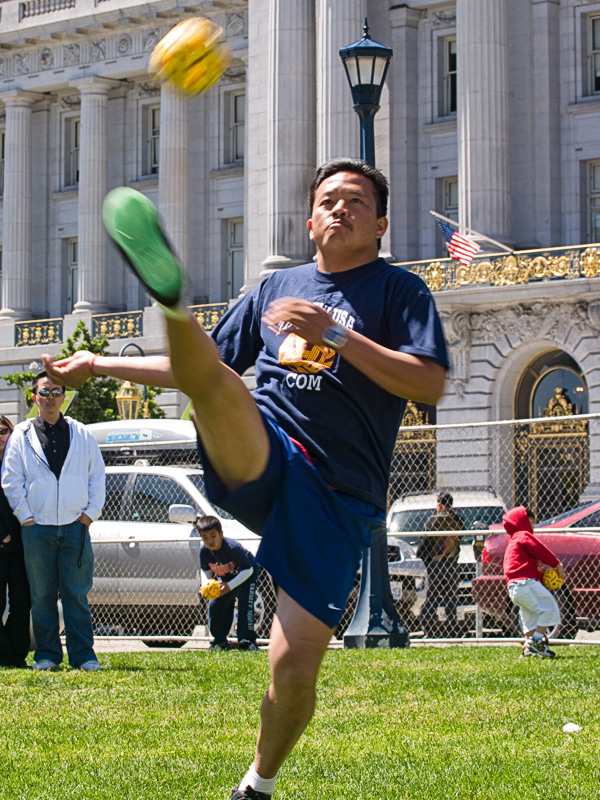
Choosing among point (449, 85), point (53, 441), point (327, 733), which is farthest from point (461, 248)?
point (327, 733)

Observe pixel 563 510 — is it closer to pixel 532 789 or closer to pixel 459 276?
pixel 532 789

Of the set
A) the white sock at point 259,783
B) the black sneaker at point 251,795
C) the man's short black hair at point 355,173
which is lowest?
the black sneaker at point 251,795

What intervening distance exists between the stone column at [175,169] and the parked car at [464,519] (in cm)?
2943

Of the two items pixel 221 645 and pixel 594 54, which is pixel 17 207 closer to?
pixel 594 54

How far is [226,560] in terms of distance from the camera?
13.6 meters

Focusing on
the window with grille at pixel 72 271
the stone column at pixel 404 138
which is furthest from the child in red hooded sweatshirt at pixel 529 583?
the window with grille at pixel 72 271

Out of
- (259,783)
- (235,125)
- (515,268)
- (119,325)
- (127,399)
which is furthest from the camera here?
(235,125)

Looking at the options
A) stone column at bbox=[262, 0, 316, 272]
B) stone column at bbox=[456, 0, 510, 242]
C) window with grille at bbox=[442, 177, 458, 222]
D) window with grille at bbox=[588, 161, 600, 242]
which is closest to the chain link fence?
stone column at bbox=[456, 0, 510, 242]

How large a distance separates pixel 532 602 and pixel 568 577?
2.11 m

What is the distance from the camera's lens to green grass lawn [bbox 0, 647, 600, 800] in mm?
5512

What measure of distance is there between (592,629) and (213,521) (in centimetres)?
386

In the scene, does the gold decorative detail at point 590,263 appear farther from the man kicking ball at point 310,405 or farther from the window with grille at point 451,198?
the man kicking ball at point 310,405

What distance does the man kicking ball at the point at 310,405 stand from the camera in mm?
4398

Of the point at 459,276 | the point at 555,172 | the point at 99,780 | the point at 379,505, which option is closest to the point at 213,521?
the point at 99,780
